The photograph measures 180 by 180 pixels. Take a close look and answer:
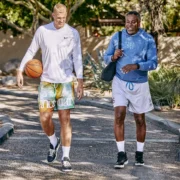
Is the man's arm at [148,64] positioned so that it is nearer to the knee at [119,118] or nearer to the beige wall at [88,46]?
the knee at [119,118]

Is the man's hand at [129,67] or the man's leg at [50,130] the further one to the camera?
the man's leg at [50,130]

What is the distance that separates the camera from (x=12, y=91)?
61.2 feet

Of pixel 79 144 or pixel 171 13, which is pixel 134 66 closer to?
pixel 79 144

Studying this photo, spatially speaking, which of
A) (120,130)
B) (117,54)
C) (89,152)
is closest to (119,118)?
(120,130)

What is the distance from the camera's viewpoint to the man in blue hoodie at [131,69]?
7.37 meters

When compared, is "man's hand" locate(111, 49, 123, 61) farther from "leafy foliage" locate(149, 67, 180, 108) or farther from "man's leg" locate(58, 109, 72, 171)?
"leafy foliage" locate(149, 67, 180, 108)

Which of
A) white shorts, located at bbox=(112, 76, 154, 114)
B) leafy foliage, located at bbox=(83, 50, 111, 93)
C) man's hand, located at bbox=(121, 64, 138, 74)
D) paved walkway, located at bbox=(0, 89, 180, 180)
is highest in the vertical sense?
man's hand, located at bbox=(121, 64, 138, 74)

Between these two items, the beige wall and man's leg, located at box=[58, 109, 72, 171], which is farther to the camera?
the beige wall

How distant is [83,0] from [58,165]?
44.6 feet

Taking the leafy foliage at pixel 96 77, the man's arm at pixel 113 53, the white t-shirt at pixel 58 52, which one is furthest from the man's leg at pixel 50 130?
the leafy foliage at pixel 96 77

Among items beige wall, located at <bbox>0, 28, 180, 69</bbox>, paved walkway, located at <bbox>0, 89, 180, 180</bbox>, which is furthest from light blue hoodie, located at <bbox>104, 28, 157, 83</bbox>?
beige wall, located at <bbox>0, 28, 180, 69</bbox>

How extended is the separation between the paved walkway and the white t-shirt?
106 centimetres

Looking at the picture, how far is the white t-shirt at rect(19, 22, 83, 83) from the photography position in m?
7.36

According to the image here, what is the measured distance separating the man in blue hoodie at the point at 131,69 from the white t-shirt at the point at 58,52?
0.40m
